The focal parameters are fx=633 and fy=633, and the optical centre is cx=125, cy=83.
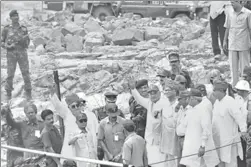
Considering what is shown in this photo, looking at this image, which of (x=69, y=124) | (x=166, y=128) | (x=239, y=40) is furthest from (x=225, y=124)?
(x=239, y=40)

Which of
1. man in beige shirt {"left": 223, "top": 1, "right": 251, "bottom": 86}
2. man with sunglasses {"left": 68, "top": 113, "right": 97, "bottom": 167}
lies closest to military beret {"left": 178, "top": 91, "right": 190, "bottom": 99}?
man with sunglasses {"left": 68, "top": 113, "right": 97, "bottom": 167}

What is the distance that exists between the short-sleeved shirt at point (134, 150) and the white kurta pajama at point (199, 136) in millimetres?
527

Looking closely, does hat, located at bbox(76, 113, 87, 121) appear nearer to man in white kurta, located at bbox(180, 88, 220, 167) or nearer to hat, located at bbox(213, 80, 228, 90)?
man in white kurta, located at bbox(180, 88, 220, 167)

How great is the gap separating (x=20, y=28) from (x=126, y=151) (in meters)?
6.01

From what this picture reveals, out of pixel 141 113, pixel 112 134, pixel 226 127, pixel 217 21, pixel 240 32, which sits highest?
pixel 217 21

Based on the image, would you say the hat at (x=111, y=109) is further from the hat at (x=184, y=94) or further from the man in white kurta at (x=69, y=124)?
the hat at (x=184, y=94)

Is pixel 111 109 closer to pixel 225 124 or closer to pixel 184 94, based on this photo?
pixel 184 94

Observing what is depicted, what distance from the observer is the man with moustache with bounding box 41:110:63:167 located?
854cm

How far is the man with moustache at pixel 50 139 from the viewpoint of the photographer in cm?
854

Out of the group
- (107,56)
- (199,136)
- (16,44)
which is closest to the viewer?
(199,136)

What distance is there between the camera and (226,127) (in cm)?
791

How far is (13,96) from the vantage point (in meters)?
14.5

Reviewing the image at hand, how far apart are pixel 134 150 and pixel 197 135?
2.61 feet

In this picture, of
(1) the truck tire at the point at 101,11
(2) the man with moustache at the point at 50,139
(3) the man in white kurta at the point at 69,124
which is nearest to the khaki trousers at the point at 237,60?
(3) the man in white kurta at the point at 69,124
